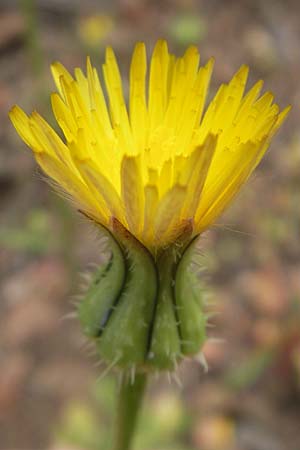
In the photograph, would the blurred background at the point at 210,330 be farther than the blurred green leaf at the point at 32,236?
No

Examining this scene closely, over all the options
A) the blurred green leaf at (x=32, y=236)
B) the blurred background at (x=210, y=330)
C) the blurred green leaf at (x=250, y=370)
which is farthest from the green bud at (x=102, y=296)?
the blurred green leaf at (x=32, y=236)

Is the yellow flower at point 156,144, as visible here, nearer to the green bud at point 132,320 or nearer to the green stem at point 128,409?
the green bud at point 132,320

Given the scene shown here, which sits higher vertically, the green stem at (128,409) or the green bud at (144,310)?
the green bud at (144,310)

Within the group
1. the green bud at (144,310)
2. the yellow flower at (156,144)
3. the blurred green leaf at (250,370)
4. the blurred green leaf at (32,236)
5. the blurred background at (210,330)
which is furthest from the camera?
the blurred green leaf at (32,236)

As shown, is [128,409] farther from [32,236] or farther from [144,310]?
[32,236]

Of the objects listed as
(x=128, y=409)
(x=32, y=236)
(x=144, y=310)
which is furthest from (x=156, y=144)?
(x=32, y=236)

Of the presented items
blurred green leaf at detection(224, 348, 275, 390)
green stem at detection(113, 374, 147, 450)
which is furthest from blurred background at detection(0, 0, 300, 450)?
green stem at detection(113, 374, 147, 450)
